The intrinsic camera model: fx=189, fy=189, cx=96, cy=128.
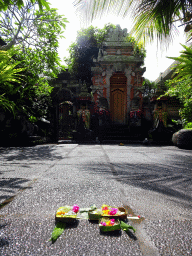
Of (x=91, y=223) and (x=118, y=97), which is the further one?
(x=118, y=97)

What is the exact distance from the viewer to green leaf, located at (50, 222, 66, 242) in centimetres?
72

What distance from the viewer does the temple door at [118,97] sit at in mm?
12695

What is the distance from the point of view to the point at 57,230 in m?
0.77

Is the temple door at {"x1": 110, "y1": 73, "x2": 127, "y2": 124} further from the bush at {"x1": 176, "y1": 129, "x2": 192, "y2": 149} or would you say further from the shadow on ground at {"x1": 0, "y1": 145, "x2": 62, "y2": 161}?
the shadow on ground at {"x1": 0, "y1": 145, "x2": 62, "y2": 161}

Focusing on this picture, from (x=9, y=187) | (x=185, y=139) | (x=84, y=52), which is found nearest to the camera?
(x=9, y=187)

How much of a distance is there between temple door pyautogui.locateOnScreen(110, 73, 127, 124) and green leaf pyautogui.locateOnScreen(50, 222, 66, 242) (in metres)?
11.9

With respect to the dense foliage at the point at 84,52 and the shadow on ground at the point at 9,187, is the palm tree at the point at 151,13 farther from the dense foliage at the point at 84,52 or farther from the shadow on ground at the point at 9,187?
the dense foliage at the point at 84,52

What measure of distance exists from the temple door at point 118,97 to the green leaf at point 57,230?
1191 cm

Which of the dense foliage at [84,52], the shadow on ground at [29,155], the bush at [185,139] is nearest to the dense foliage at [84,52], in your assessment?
the dense foliage at [84,52]

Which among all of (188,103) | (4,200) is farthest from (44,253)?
(188,103)

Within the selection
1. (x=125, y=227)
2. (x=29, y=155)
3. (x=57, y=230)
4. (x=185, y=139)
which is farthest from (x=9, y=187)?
(x=185, y=139)

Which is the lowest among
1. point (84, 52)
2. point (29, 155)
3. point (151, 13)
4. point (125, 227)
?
point (29, 155)

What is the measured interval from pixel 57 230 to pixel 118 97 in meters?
12.4

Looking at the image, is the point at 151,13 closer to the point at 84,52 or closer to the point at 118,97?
the point at 118,97
